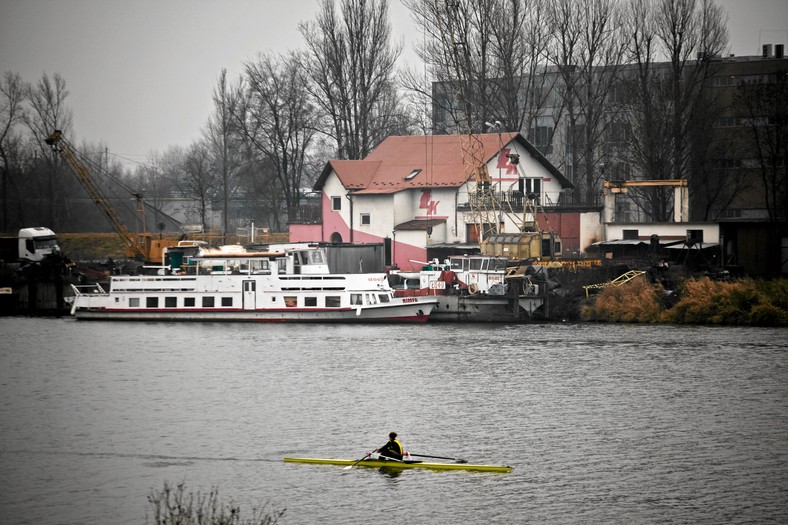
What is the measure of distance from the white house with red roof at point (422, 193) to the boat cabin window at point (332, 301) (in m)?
13.5

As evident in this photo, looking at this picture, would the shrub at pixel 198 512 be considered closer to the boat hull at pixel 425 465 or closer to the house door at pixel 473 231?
the boat hull at pixel 425 465

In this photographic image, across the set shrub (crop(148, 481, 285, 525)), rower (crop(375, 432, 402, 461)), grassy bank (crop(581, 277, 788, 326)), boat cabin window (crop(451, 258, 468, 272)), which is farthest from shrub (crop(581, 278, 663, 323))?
shrub (crop(148, 481, 285, 525))

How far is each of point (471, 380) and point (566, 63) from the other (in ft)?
140

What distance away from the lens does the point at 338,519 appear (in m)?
29.1

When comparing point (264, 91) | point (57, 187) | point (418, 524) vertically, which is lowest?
point (418, 524)

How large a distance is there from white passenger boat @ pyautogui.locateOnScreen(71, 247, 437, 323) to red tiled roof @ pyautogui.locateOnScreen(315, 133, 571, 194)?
16004mm

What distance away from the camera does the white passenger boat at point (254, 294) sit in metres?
61.9

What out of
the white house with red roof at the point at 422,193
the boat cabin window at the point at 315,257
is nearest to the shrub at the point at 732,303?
the white house with red roof at the point at 422,193

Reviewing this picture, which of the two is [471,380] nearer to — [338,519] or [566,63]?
[338,519]

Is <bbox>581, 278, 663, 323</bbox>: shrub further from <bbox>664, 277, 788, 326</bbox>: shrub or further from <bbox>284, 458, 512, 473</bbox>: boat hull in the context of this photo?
<bbox>284, 458, 512, 473</bbox>: boat hull

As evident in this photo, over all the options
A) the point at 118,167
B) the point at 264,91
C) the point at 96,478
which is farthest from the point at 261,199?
the point at 96,478

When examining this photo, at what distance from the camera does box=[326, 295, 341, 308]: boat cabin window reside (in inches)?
2453

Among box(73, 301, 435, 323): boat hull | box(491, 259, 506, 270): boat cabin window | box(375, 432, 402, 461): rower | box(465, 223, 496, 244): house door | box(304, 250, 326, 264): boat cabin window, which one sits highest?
box(465, 223, 496, 244): house door

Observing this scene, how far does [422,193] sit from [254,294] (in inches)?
736
